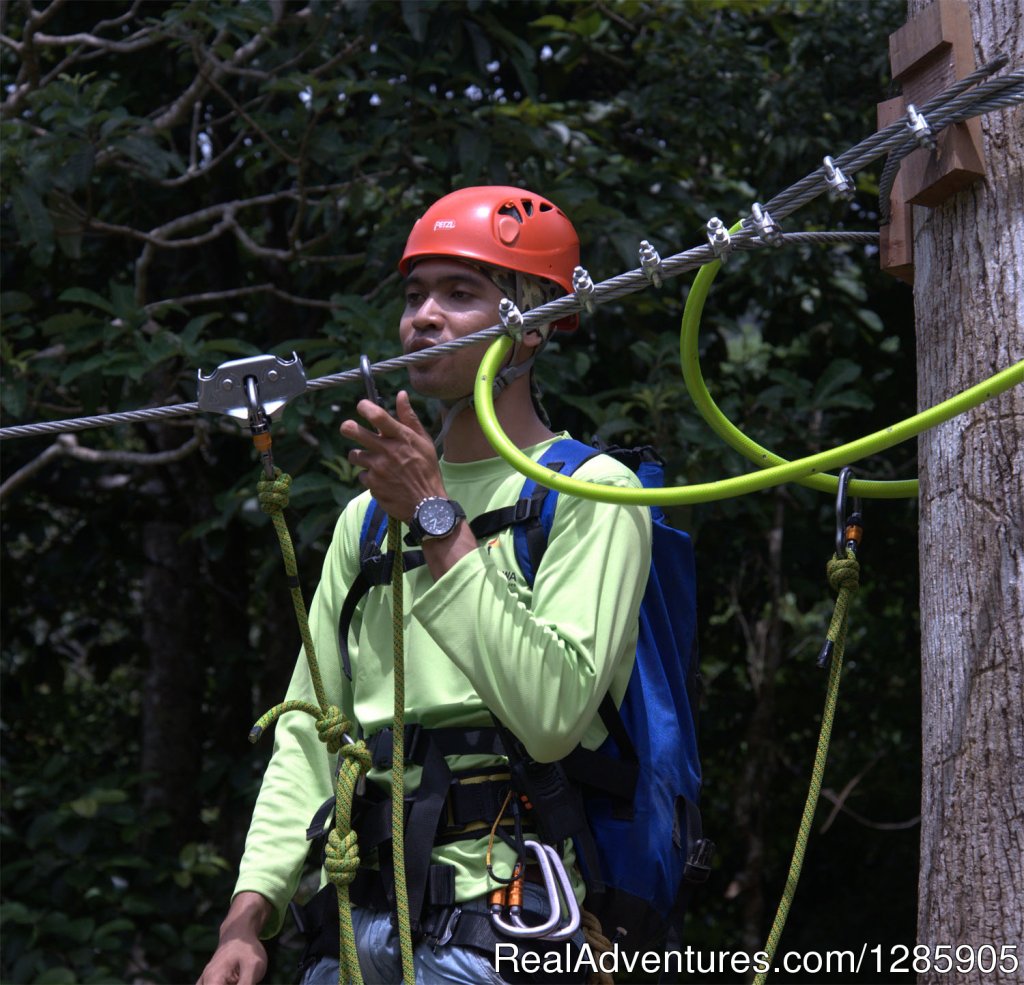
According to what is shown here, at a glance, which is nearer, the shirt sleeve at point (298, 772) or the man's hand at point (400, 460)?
the man's hand at point (400, 460)

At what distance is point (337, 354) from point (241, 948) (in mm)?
2277

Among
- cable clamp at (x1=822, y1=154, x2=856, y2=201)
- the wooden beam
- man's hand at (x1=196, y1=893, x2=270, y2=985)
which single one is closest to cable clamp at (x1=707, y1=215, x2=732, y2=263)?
cable clamp at (x1=822, y1=154, x2=856, y2=201)

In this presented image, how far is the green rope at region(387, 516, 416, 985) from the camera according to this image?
2.01m

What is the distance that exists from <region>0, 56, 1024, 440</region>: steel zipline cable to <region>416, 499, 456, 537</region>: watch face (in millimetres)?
252

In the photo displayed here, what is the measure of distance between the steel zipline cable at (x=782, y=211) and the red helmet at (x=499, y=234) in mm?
184

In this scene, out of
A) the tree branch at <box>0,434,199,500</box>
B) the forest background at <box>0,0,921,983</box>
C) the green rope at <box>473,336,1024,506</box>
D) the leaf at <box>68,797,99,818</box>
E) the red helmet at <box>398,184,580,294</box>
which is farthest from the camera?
the leaf at <box>68,797,99,818</box>

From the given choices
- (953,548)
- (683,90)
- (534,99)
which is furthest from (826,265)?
(953,548)

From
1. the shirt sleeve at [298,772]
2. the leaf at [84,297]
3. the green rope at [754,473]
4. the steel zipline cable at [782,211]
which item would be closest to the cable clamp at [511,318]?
the steel zipline cable at [782,211]

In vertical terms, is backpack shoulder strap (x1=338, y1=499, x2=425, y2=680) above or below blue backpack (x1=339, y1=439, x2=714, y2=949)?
above

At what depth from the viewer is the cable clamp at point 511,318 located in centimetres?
222

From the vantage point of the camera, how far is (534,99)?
15.6 ft

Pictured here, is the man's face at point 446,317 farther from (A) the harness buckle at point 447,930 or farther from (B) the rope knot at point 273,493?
(A) the harness buckle at point 447,930

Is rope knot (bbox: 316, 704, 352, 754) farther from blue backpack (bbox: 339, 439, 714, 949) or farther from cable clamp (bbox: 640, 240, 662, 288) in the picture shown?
cable clamp (bbox: 640, 240, 662, 288)

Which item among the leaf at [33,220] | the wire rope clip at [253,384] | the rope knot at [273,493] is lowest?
the rope knot at [273,493]
